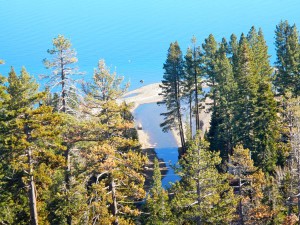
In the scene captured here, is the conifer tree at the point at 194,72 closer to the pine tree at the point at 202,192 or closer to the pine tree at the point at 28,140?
the pine tree at the point at 202,192

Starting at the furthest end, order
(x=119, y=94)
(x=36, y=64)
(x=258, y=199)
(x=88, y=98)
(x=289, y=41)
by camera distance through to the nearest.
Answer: (x=36, y=64) → (x=289, y=41) → (x=258, y=199) → (x=119, y=94) → (x=88, y=98)

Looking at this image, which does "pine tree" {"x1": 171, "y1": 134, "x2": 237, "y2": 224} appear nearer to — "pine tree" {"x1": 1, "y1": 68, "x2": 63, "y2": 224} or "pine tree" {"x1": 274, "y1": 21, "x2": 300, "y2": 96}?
"pine tree" {"x1": 1, "y1": 68, "x2": 63, "y2": 224}

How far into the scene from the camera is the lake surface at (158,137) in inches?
2156

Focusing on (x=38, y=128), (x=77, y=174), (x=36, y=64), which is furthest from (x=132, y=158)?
(x=36, y=64)

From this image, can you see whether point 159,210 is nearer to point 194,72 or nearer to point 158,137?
point 194,72

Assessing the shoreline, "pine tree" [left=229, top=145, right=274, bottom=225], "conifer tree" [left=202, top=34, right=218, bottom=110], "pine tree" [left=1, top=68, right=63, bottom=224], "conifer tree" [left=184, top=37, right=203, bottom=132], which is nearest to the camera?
"pine tree" [left=1, top=68, right=63, bottom=224]

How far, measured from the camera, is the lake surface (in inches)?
2156

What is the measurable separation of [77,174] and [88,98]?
4.30 metres

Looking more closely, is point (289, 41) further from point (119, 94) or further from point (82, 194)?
point (82, 194)

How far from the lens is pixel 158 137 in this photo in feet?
247

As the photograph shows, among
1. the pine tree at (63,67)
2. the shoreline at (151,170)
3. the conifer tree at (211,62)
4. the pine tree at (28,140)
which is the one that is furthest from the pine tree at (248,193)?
the conifer tree at (211,62)

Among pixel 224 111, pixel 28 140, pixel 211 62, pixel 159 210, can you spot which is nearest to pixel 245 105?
pixel 224 111

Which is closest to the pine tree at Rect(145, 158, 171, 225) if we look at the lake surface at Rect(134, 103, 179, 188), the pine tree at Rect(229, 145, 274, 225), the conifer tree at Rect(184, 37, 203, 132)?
the pine tree at Rect(229, 145, 274, 225)

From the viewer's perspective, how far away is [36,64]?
167 m
